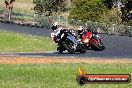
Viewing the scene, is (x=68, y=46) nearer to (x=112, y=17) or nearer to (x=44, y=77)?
(x=44, y=77)

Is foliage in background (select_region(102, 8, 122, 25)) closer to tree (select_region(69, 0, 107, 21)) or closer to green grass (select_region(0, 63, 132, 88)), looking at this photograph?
tree (select_region(69, 0, 107, 21))

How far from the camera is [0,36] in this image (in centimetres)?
3762

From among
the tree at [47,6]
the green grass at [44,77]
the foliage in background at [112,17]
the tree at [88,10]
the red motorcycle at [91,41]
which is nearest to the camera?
the green grass at [44,77]

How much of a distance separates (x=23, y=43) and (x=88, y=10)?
28364mm

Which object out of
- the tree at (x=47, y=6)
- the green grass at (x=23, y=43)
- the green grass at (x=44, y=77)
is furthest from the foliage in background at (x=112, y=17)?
the green grass at (x=44, y=77)

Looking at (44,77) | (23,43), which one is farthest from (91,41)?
(44,77)

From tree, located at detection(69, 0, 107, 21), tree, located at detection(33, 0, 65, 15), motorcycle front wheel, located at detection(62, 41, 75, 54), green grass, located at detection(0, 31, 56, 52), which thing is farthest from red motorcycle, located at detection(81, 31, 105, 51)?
tree, located at detection(33, 0, 65, 15)

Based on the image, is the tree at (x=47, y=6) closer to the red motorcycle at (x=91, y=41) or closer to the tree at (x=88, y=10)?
the tree at (x=88, y=10)

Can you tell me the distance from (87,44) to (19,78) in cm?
1656

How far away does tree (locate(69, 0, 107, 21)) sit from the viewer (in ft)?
202

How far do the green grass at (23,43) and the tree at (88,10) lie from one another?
24391 mm

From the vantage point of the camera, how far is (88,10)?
62.3 m

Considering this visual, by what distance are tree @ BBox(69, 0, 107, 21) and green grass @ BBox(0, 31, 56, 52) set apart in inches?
960

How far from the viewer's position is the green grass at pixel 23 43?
3238 centimetres
